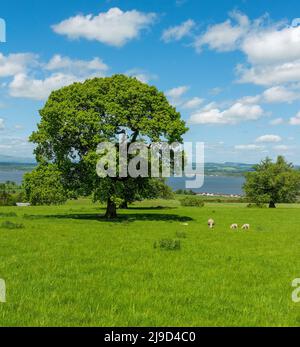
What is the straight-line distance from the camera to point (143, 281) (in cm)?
1537

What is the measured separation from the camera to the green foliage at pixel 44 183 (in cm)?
3959

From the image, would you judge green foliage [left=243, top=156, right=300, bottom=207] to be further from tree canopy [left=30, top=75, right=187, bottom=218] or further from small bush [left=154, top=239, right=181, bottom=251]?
small bush [left=154, top=239, right=181, bottom=251]

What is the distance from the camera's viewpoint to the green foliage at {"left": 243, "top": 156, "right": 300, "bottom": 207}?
3199 inches

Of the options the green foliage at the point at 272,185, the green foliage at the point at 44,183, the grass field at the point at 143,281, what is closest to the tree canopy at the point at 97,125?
the green foliage at the point at 44,183

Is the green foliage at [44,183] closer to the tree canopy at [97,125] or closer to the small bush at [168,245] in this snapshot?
the tree canopy at [97,125]

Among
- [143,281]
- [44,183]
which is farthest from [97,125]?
[143,281]

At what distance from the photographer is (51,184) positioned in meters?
40.6

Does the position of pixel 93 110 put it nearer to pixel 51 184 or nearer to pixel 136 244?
pixel 51 184

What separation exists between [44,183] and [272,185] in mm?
54953

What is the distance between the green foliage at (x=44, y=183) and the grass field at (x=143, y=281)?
39.4ft

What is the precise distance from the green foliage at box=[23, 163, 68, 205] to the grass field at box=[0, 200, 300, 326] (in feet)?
39.4

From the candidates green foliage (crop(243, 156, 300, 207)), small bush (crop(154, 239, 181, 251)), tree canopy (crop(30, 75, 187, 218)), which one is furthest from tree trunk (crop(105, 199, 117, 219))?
green foliage (crop(243, 156, 300, 207))

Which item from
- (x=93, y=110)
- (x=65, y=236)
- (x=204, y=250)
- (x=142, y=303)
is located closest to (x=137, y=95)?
(x=93, y=110)
